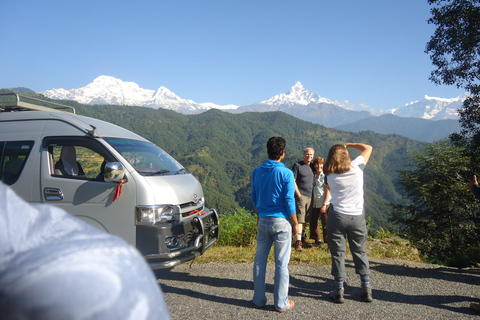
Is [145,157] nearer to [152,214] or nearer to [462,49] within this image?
[152,214]

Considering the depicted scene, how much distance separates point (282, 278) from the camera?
142 inches

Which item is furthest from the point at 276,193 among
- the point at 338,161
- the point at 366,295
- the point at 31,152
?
the point at 31,152

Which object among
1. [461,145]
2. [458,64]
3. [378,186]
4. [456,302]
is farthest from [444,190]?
[378,186]

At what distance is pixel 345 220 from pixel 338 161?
735mm

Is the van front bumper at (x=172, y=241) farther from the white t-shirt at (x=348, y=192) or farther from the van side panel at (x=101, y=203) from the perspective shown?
the white t-shirt at (x=348, y=192)

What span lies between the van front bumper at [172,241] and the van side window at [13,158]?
6.42 feet

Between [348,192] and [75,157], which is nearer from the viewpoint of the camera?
[348,192]

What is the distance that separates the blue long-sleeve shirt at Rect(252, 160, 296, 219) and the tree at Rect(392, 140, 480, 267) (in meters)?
14.0

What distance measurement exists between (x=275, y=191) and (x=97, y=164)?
293 cm

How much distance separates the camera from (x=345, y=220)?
154 inches

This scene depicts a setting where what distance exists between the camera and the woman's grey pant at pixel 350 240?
3.91 m

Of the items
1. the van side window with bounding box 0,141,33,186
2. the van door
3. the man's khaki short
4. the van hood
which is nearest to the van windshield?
the van hood

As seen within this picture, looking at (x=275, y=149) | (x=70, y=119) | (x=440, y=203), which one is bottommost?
(x=440, y=203)

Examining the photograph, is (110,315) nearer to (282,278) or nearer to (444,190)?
(282,278)
